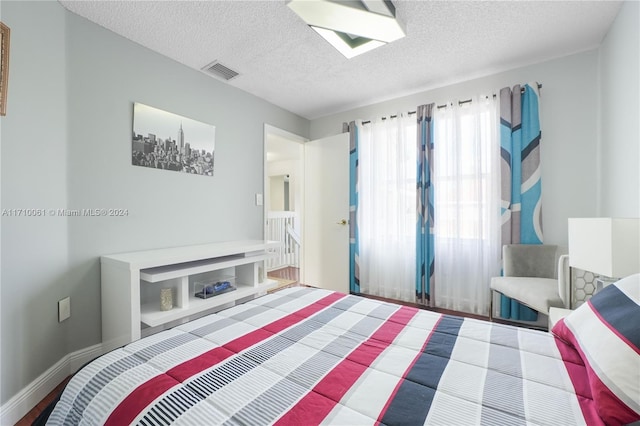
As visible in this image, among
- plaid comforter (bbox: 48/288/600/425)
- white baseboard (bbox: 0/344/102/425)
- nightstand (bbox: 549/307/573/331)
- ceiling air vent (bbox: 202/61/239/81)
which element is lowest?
white baseboard (bbox: 0/344/102/425)

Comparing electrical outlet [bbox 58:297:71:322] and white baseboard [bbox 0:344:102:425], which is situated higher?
electrical outlet [bbox 58:297:71:322]

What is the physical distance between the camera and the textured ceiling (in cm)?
184

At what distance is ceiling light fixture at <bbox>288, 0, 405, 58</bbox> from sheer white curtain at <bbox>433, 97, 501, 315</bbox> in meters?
1.32

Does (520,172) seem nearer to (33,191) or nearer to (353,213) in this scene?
(353,213)

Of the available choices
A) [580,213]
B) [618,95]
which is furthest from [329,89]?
[580,213]

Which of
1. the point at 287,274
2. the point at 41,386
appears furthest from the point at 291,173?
the point at 41,386

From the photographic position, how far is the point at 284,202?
7406 mm

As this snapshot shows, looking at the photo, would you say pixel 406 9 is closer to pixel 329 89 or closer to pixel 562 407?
pixel 329 89

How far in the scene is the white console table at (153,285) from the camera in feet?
5.82

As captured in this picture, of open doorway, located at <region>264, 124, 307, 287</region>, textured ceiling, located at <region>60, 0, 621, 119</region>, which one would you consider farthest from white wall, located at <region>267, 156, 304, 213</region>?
textured ceiling, located at <region>60, 0, 621, 119</region>

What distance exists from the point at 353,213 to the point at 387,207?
45 cm

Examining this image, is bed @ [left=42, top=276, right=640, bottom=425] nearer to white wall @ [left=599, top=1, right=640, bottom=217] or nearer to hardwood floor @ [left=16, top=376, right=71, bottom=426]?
hardwood floor @ [left=16, top=376, right=71, bottom=426]

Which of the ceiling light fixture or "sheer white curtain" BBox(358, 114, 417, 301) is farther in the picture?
"sheer white curtain" BBox(358, 114, 417, 301)

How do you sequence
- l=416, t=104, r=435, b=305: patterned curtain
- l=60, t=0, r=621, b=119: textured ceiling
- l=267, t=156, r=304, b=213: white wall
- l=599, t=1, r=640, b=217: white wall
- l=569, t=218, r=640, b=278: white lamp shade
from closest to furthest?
l=569, t=218, r=640, b=278: white lamp shade, l=599, t=1, r=640, b=217: white wall, l=60, t=0, r=621, b=119: textured ceiling, l=416, t=104, r=435, b=305: patterned curtain, l=267, t=156, r=304, b=213: white wall
